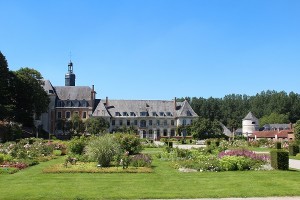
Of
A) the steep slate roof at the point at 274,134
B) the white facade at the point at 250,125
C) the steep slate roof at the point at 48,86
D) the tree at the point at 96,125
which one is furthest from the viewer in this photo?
the white facade at the point at 250,125

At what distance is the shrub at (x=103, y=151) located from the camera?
1830cm

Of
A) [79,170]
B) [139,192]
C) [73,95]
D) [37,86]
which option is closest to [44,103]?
[37,86]

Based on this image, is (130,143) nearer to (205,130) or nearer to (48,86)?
(205,130)

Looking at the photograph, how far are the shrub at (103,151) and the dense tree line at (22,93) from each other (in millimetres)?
35050

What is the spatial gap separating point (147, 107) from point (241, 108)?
5365cm

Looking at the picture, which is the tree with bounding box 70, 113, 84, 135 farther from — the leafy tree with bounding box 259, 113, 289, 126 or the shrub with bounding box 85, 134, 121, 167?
the leafy tree with bounding box 259, 113, 289, 126

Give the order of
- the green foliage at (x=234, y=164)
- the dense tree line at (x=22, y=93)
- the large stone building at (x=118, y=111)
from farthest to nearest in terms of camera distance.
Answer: the large stone building at (x=118, y=111) → the dense tree line at (x=22, y=93) → the green foliage at (x=234, y=164)

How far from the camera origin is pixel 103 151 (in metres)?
18.3

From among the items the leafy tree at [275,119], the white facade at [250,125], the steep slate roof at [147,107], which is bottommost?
the white facade at [250,125]

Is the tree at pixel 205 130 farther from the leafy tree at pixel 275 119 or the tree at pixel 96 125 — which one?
the leafy tree at pixel 275 119

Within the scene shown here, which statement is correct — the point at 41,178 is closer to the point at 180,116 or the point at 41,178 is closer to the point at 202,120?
the point at 202,120

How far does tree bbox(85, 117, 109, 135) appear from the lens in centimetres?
6669

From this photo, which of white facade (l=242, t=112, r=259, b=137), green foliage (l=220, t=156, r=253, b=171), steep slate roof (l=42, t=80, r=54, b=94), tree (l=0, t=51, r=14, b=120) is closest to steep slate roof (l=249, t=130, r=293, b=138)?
white facade (l=242, t=112, r=259, b=137)

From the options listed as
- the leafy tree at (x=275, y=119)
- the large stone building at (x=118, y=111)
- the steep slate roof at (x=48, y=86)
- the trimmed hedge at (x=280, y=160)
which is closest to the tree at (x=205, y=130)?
the large stone building at (x=118, y=111)
